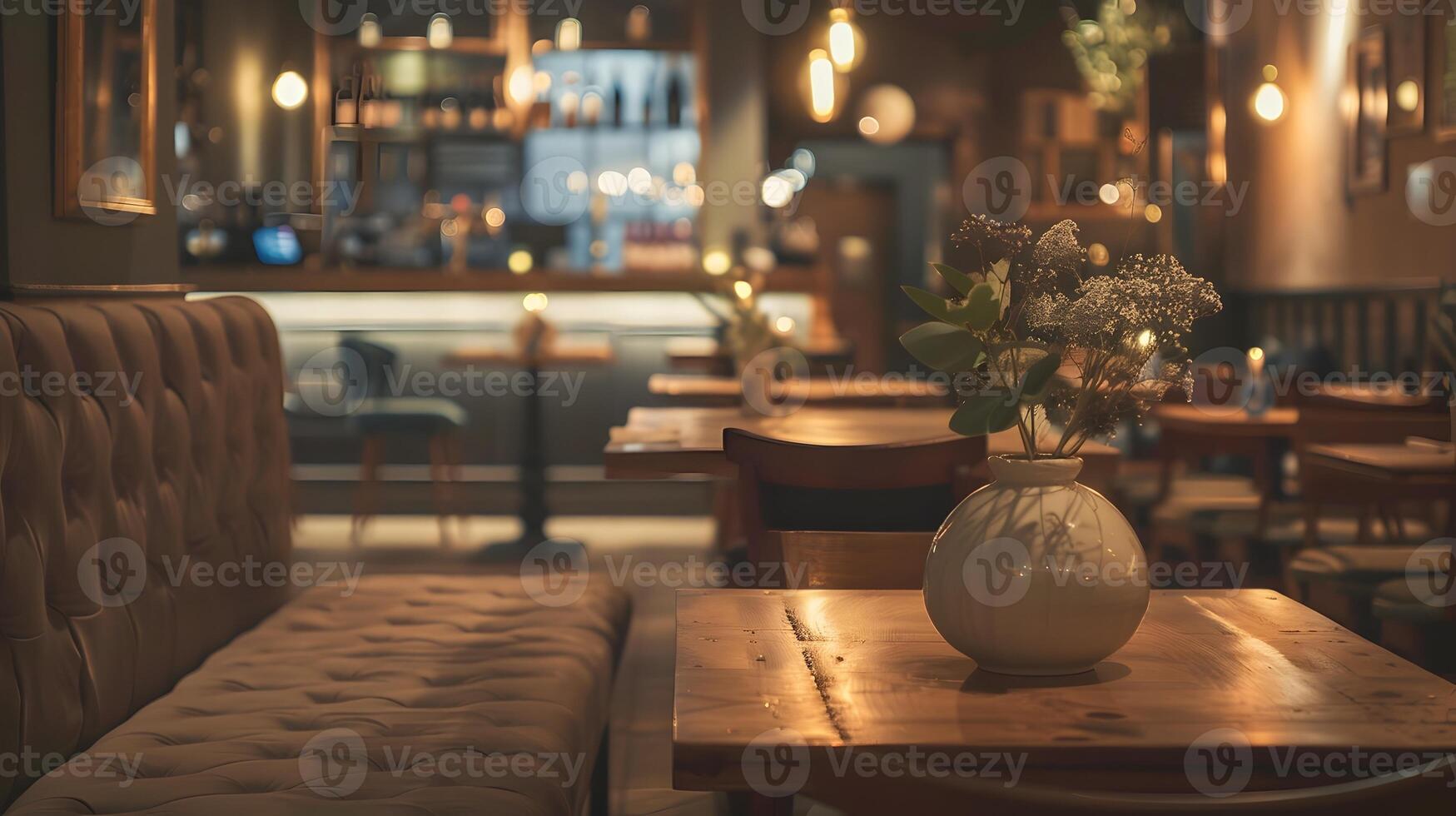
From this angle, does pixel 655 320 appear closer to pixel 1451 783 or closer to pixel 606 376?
pixel 606 376

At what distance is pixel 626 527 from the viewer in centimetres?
671

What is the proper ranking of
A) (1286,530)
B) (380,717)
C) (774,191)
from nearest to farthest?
(380,717) < (1286,530) < (774,191)

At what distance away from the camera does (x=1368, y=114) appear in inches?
246

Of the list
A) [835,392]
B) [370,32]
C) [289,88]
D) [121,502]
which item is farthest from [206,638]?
[370,32]

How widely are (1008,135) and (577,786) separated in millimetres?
7914

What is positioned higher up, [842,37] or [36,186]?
[842,37]

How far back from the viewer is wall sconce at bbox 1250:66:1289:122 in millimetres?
7078

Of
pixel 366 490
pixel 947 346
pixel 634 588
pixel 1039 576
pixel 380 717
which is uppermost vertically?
pixel 947 346

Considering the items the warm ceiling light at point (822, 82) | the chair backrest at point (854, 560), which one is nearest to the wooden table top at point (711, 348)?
the warm ceiling light at point (822, 82)

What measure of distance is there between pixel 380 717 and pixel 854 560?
0.76m

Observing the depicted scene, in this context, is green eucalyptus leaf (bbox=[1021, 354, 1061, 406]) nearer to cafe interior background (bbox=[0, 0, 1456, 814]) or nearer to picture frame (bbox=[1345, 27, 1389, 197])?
cafe interior background (bbox=[0, 0, 1456, 814])

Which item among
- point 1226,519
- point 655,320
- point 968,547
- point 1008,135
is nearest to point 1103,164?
point 1008,135

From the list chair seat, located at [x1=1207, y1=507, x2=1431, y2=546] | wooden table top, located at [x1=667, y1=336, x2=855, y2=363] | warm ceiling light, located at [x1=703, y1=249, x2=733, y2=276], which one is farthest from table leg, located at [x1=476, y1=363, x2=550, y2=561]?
chair seat, located at [x1=1207, y1=507, x2=1431, y2=546]

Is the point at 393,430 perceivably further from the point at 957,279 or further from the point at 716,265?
the point at 957,279
